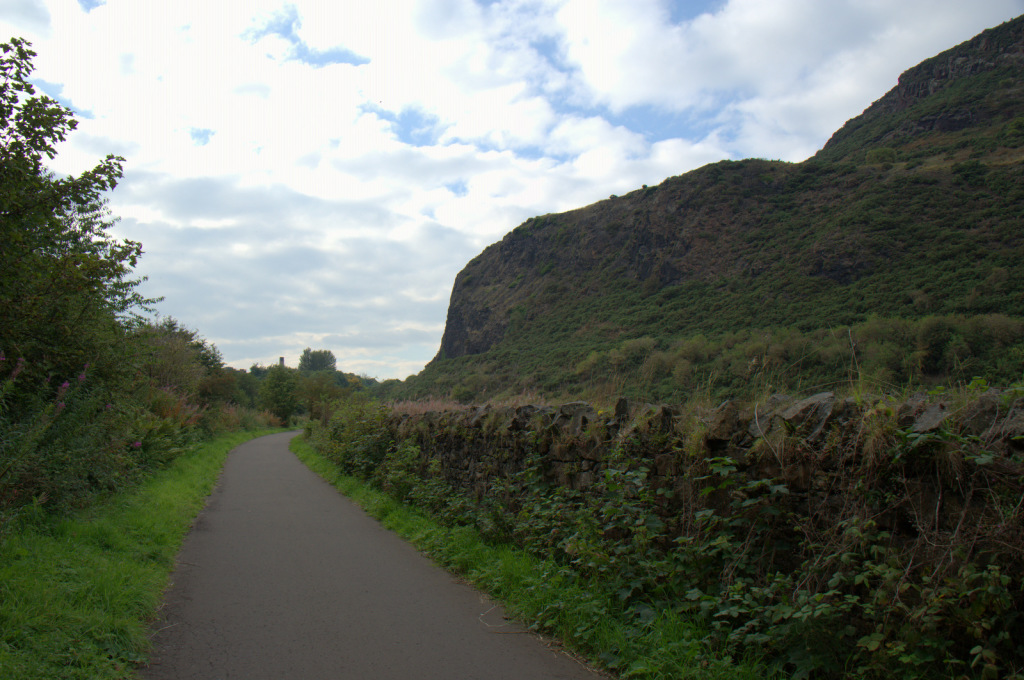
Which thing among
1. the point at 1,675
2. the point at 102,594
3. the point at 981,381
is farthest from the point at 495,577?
the point at 981,381

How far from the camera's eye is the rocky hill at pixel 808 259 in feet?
78.2

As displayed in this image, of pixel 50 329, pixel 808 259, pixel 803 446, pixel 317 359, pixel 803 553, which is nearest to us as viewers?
pixel 803 553

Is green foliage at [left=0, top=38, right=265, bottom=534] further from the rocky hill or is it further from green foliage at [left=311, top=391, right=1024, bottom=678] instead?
the rocky hill

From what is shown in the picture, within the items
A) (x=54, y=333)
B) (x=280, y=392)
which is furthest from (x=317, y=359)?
(x=54, y=333)

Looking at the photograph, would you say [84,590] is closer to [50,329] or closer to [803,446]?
[50,329]

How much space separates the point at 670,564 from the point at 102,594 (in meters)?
4.40

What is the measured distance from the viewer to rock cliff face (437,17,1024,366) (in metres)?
36.7

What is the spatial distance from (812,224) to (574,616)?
50559 millimetres

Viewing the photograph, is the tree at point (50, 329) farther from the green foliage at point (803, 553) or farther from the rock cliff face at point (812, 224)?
the rock cliff face at point (812, 224)

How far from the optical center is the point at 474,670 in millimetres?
4035

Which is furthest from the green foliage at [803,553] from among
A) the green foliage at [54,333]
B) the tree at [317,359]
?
the tree at [317,359]

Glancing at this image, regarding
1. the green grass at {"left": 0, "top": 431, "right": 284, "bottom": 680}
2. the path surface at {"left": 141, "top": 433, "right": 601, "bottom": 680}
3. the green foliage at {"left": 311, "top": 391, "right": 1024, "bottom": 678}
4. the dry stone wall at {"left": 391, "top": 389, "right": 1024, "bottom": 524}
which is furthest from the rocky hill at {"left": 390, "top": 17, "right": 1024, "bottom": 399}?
the green grass at {"left": 0, "top": 431, "right": 284, "bottom": 680}

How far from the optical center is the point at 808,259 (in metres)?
41.5

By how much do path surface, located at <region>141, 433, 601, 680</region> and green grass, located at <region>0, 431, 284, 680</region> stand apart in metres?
0.23
